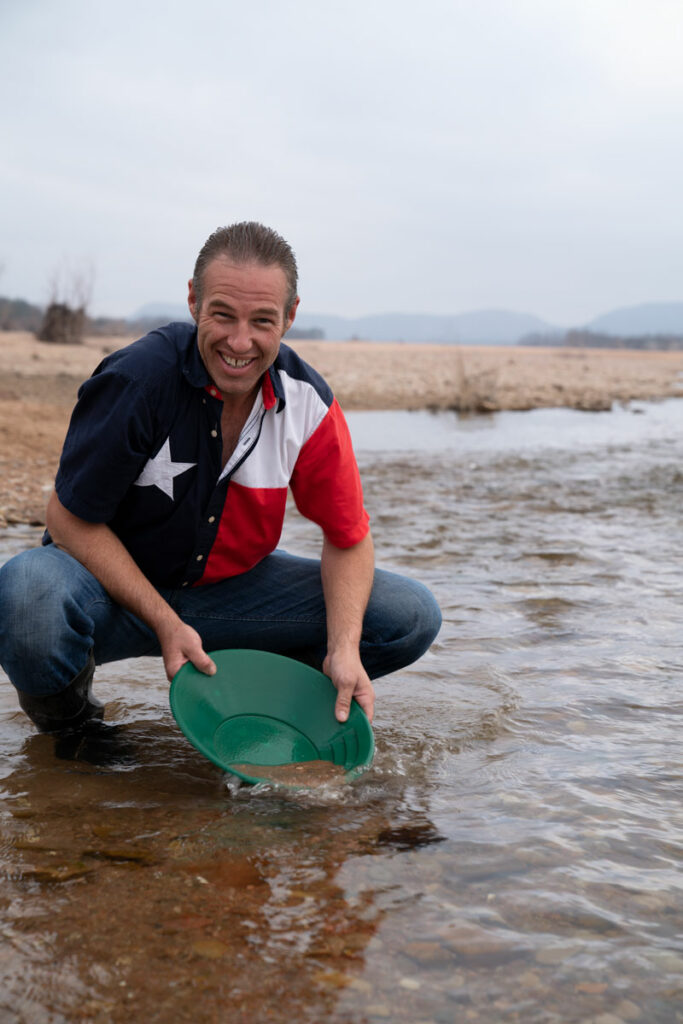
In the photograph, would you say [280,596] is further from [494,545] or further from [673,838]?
[494,545]

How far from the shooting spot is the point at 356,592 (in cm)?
276

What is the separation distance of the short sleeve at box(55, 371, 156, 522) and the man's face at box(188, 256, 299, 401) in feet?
0.70

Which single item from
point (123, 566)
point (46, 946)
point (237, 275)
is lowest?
point (46, 946)

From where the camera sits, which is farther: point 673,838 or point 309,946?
point 673,838

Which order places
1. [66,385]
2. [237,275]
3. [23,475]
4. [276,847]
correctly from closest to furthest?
1. [276,847]
2. [237,275]
3. [23,475]
4. [66,385]

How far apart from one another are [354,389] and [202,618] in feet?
54.5

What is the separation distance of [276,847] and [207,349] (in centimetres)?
123

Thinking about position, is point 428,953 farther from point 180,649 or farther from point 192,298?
point 192,298

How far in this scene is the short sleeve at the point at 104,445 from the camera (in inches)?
95.8

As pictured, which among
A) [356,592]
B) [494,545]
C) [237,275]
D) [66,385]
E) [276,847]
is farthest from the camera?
[66,385]

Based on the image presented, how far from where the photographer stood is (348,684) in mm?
2564

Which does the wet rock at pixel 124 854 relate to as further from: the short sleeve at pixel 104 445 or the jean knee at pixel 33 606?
the short sleeve at pixel 104 445

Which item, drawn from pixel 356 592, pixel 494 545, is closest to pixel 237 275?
pixel 356 592

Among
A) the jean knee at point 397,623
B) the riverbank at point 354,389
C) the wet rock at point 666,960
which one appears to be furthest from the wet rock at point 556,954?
the riverbank at point 354,389
